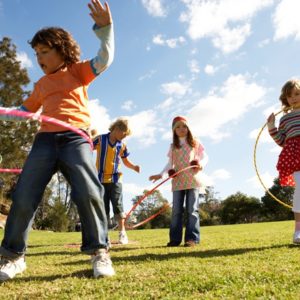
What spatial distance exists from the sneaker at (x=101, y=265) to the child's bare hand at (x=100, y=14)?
1920 millimetres

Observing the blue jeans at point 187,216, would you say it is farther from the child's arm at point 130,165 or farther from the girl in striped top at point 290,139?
the girl in striped top at point 290,139

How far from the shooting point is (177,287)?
265 cm

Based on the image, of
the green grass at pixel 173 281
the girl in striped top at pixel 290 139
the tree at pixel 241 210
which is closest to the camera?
the green grass at pixel 173 281

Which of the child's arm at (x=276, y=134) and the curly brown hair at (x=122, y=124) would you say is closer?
the child's arm at (x=276, y=134)

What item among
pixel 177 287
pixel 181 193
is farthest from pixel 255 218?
pixel 177 287

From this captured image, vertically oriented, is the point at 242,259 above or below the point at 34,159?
below

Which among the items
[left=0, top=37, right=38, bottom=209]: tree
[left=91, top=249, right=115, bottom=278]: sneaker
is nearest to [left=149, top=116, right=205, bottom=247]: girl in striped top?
[left=91, top=249, right=115, bottom=278]: sneaker

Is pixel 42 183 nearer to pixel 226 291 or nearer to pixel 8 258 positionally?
pixel 8 258

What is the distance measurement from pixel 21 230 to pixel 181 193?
3.55 meters

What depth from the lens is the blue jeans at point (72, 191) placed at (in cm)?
332

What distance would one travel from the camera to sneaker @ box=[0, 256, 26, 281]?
127 inches

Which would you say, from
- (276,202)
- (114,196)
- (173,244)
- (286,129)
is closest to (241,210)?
(276,202)

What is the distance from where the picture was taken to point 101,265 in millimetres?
3205

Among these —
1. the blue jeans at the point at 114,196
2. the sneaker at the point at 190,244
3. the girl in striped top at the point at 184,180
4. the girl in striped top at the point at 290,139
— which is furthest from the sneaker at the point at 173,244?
the girl in striped top at the point at 290,139
